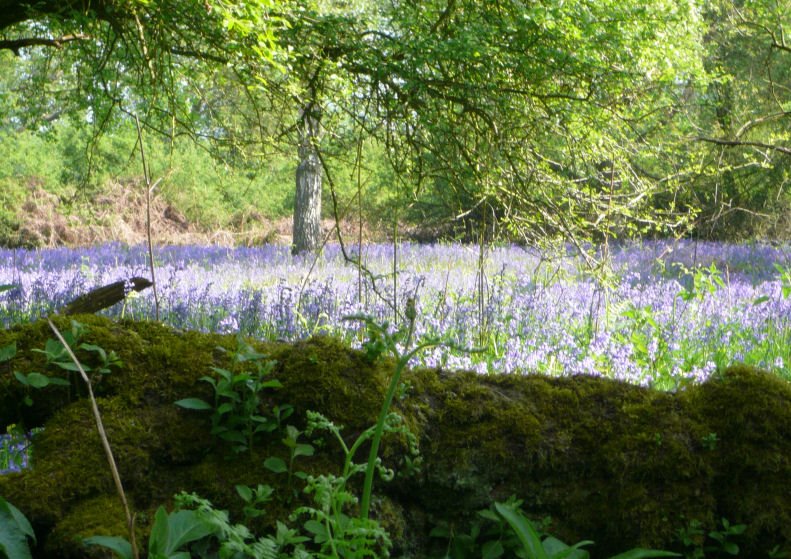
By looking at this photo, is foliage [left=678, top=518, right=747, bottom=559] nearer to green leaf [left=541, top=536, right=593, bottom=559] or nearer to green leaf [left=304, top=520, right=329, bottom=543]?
green leaf [left=541, top=536, right=593, bottom=559]

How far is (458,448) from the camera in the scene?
1954 millimetres

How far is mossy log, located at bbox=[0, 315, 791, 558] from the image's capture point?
5.98 feet

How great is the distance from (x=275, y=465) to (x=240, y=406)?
0.77ft

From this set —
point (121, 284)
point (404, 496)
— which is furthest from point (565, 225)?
point (404, 496)

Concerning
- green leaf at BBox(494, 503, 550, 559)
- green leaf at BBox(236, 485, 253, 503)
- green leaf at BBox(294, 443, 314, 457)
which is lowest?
green leaf at BBox(494, 503, 550, 559)

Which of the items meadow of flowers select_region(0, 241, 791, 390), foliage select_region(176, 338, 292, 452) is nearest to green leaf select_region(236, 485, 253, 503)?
foliage select_region(176, 338, 292, 452)

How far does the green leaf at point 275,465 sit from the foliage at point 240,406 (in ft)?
0.42

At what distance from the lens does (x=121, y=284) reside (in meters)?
3.22

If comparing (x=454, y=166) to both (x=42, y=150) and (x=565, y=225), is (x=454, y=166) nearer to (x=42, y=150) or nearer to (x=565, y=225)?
(x=565, y=225)

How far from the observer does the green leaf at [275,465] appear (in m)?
1.76

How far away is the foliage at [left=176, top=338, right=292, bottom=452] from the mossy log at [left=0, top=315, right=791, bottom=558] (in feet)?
0.15

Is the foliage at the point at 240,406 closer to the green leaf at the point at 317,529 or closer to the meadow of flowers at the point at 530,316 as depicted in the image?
the green leaf at the point at 317,529

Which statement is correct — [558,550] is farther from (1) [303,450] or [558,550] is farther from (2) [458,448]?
(1) [303,450]

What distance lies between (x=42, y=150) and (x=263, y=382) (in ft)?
73.6
